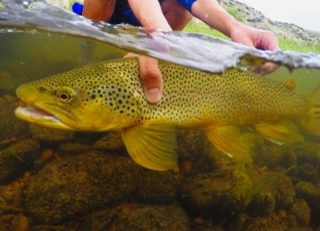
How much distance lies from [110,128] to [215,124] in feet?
2.73

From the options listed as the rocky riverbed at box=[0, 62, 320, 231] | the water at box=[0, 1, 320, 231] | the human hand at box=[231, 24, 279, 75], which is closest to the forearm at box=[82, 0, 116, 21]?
the water at box=[0, 1, 320, 231]

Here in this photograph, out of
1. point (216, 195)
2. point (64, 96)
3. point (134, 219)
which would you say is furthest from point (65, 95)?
point (216, 195)

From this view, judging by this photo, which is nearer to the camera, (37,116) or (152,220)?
(37,116)

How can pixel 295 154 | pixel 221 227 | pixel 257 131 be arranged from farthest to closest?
pixel 295 154, pixel 257 131, pixel 221 227

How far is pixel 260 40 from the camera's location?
3604 mm

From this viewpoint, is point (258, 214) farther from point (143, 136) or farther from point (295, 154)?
point (143, 136)

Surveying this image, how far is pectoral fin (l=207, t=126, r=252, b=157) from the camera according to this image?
3461 mm

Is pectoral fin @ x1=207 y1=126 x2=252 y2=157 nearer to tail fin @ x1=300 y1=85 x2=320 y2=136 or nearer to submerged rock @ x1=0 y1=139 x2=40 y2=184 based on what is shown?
tail fin @ x1=300 y1=85 x2=320 y2=136

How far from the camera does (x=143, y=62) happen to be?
3070mm

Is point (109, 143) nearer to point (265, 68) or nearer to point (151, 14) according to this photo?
point (151, 14)

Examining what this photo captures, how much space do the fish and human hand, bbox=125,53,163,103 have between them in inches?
1.9

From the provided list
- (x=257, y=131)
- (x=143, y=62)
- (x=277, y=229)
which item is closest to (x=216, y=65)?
(x=143, y=62)

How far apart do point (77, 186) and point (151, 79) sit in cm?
97

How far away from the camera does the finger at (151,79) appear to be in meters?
3.00
